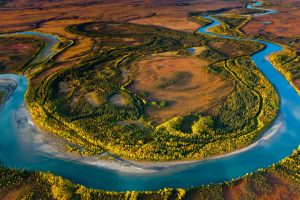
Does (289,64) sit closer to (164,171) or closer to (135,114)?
(135,114)

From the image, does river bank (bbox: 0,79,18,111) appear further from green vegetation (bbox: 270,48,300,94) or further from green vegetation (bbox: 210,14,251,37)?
green vegetation (bbox: 210,14,251,37)

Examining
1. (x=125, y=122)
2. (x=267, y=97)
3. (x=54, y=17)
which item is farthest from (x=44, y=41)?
(x=267, y=97)

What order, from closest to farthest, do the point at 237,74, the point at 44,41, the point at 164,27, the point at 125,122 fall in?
the point at 125,122, the point at 237,74, the point at 44,41, the point at 164,27

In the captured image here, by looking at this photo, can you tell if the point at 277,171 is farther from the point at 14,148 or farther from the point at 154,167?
the point at 14,148

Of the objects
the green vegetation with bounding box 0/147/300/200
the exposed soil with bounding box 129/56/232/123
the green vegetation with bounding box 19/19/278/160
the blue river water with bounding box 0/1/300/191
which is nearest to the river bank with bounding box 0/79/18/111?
the green vegetation with bounding box 19/19/278/160

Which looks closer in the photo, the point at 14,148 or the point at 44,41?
the point at 14,148

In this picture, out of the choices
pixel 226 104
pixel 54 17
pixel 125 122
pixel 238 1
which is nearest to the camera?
pixel 125 122

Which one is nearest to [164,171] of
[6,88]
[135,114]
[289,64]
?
[135,114]
